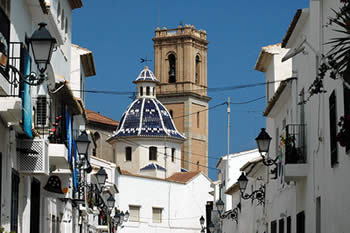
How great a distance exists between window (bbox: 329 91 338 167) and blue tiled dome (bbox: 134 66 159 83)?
65848 mm

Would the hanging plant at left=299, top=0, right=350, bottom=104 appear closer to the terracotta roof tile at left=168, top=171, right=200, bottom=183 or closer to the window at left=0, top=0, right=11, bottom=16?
the window at left=0, top=0, right=11, bottom=16

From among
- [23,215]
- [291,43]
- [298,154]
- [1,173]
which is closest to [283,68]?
[291,43]

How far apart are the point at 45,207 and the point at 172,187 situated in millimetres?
55751

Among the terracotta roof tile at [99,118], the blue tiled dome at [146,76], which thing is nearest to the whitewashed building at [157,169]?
the blue tiled dome at [146,76]

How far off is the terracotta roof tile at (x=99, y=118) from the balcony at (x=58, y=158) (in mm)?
62360

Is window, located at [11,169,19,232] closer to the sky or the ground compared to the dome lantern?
closer to the ground

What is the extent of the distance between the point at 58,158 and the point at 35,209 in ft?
7.38

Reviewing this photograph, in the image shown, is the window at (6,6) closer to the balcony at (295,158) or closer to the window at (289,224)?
the balcony at (295,158)

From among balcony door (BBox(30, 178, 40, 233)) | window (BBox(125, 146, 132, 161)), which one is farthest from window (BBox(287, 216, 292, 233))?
window (BBox(125, 146, 132, 161))

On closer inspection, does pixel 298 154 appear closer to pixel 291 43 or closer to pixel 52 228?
pixel 291 43

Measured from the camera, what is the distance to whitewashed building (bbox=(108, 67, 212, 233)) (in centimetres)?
7569

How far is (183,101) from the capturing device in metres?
97.2

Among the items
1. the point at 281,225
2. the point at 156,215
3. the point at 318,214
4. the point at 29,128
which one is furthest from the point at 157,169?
the point at 29,128

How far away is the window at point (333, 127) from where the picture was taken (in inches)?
604
